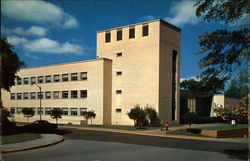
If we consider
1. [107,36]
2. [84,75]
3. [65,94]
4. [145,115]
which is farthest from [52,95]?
[145,115]

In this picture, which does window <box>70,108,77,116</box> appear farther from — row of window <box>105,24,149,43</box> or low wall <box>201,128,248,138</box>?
low wall <box>201,128,248,138</box>

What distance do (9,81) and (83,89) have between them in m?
18.8

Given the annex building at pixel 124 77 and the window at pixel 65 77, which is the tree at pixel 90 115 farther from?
the window at pixel 65 77

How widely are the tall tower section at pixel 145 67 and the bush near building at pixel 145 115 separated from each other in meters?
1.05

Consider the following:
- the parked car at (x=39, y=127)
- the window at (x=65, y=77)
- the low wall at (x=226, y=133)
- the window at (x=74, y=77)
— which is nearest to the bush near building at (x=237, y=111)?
the low wall at (x=226, y=133)

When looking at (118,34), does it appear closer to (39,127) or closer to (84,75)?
(84,75)

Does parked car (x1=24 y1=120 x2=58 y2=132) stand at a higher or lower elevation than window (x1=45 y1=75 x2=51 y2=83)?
lower

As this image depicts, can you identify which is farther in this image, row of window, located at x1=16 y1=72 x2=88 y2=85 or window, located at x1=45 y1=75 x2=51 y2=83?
window, located at x1=45 y1=75 x2=51 y2=83

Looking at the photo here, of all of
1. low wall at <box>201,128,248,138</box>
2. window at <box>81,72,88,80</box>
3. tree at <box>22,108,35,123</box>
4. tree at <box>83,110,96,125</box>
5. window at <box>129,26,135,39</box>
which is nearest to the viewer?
low wall at <box>201,128,248,138</box>

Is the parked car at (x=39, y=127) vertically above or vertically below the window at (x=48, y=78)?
below

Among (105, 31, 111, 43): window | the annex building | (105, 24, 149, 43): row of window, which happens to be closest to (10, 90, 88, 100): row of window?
the annex building

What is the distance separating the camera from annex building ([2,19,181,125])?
38.1 metres

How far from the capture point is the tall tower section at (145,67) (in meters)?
37.8

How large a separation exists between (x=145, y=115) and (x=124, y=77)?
832cm
